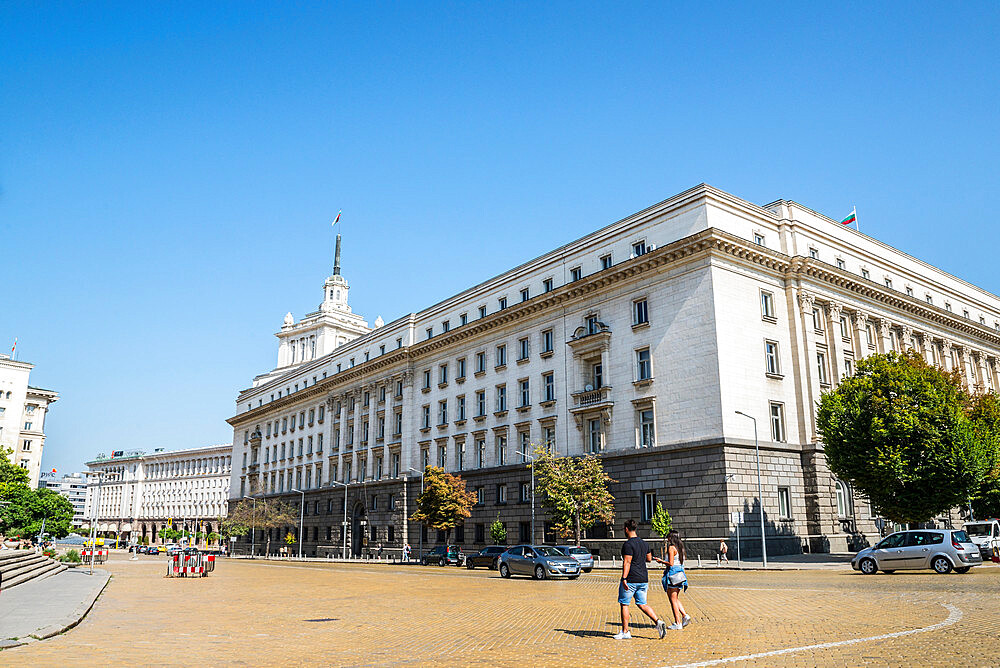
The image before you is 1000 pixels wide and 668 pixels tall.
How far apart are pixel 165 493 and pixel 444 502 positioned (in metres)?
138

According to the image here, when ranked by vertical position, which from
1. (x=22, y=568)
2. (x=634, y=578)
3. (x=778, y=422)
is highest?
(x=778, y=422)

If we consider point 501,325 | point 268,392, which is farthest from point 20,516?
point 501,325

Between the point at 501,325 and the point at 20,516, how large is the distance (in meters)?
58.5

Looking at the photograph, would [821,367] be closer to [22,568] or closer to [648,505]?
[648,505]

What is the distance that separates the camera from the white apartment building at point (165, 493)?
160 m

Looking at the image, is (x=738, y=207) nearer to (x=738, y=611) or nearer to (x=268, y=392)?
(x=738, y=611)

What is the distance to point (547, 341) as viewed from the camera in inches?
2263

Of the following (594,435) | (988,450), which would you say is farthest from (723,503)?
(988,450)

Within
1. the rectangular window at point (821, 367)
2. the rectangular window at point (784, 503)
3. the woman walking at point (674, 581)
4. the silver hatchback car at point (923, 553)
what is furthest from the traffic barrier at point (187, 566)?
the rectangular window at point (821, 367)

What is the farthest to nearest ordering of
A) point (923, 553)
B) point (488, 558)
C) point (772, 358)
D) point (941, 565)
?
point (772, 358)
point (488, 558)
point (923, 553)
point (941, 565)

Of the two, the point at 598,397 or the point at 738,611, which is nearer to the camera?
the point at 738,611

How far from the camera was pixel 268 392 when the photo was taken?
4048 inches

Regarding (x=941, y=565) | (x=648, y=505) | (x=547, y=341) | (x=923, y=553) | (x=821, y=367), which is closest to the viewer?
(x=941, y=565)

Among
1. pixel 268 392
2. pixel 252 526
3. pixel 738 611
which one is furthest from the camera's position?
pixel 268 392
